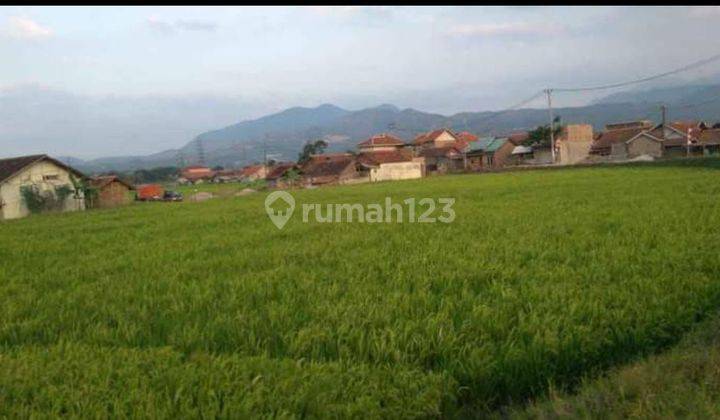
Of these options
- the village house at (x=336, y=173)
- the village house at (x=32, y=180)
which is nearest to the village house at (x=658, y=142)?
the village house at (x=336, y=173)

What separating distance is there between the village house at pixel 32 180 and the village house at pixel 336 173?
19645 millimetres

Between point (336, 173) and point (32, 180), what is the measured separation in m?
22.8

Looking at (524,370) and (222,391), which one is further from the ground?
(222,391)

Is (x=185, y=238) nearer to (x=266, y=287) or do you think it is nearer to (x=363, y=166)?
(x=266, y=287)

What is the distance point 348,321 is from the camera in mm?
4055

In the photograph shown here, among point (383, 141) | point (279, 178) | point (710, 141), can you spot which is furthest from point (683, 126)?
point (279, 178)

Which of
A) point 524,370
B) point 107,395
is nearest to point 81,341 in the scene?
point 107,395

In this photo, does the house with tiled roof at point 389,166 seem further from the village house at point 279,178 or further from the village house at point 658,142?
the village house at point 658,142

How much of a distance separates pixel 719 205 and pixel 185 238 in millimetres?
10505

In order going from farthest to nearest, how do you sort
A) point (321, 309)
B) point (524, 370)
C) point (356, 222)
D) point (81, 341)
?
point (356, 222) → point (321, 309) → point (81, 341) → point (524, 370)

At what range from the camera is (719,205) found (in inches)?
429

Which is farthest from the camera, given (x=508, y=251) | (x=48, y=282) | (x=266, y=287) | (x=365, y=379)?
(x=508, y=251)

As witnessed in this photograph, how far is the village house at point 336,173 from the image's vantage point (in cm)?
4512

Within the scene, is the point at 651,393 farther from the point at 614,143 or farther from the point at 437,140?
the point at 437,140
